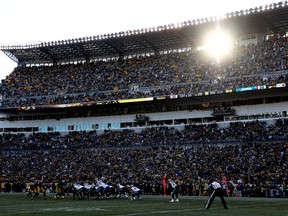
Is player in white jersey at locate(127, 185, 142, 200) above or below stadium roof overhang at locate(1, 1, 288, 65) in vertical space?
below

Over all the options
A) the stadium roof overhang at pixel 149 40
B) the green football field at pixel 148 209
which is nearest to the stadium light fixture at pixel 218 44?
the stadium roof overhang at pixel 149 40

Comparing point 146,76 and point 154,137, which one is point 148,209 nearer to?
point 154,137

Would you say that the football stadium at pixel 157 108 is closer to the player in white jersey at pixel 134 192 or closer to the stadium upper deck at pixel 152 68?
the stadium upper deck at pixel 152 68

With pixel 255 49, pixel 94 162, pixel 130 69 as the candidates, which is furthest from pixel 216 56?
pixel 94 162

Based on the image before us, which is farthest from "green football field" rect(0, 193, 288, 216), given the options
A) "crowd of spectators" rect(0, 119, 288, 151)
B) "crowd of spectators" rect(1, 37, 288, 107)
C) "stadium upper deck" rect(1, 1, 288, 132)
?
"crowd of spectators" rect(1, 37, 288, 107)

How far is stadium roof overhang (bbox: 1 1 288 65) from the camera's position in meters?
56.9

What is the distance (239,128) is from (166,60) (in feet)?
61.8

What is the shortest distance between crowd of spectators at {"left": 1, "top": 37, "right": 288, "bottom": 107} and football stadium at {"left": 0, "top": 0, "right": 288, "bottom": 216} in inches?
7.6

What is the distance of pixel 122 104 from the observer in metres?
61.0

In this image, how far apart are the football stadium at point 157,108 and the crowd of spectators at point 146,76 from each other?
7.6 inches

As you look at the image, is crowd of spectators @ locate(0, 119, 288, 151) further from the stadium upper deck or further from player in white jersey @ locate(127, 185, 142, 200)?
player in white jersey @ locate(127, 185, 142, 200)

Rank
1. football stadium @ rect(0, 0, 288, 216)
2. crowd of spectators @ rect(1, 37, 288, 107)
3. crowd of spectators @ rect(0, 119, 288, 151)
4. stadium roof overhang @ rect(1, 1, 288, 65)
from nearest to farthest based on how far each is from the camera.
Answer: football stadium @ rect(0, 0, 288, 216) → crowd of spectators @ rect(0, 119, 288, 151) → crowd of spectators @ rect(1, 37, 288, 107) → stadium roof overhang @ rect(1, 1, 288, 65)

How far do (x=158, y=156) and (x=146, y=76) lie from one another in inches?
632

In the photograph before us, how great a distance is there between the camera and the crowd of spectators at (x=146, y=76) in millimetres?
54344
